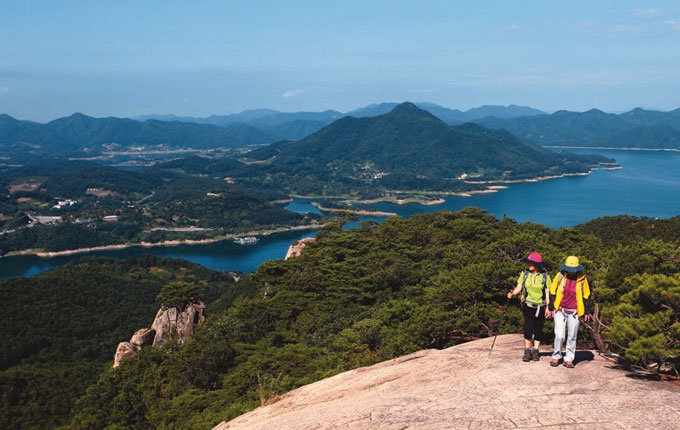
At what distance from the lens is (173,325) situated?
29.0m

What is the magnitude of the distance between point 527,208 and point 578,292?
142 metres

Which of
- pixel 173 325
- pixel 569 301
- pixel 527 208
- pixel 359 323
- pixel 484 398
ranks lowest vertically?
pixel 527 208

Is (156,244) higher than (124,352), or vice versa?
(124,352)

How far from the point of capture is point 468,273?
1471 cm

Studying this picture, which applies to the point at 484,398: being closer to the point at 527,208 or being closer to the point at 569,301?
the point at 569,301

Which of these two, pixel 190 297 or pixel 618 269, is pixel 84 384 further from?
pixel 618 269

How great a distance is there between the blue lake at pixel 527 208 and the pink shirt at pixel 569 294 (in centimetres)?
9719

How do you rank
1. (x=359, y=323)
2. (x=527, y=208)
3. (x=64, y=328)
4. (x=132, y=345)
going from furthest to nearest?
(x=527, y=208), (x=64, y=328), (x=132, y=345), (x=359, y=323)

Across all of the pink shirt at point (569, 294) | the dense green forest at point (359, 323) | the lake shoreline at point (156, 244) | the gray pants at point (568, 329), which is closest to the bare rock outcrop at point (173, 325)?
the dense green forest at point (359, 323)

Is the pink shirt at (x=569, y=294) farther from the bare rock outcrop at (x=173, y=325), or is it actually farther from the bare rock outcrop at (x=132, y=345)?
the bare rock outcrop at (x=132, y=345)

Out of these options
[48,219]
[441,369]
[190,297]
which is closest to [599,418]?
[441,369]

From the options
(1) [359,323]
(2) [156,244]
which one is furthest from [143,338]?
(2) [156,244]

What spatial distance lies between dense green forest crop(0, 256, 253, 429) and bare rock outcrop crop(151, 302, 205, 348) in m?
4.81

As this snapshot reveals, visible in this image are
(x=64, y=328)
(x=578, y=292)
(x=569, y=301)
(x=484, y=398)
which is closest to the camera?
(x=484, y=398)
